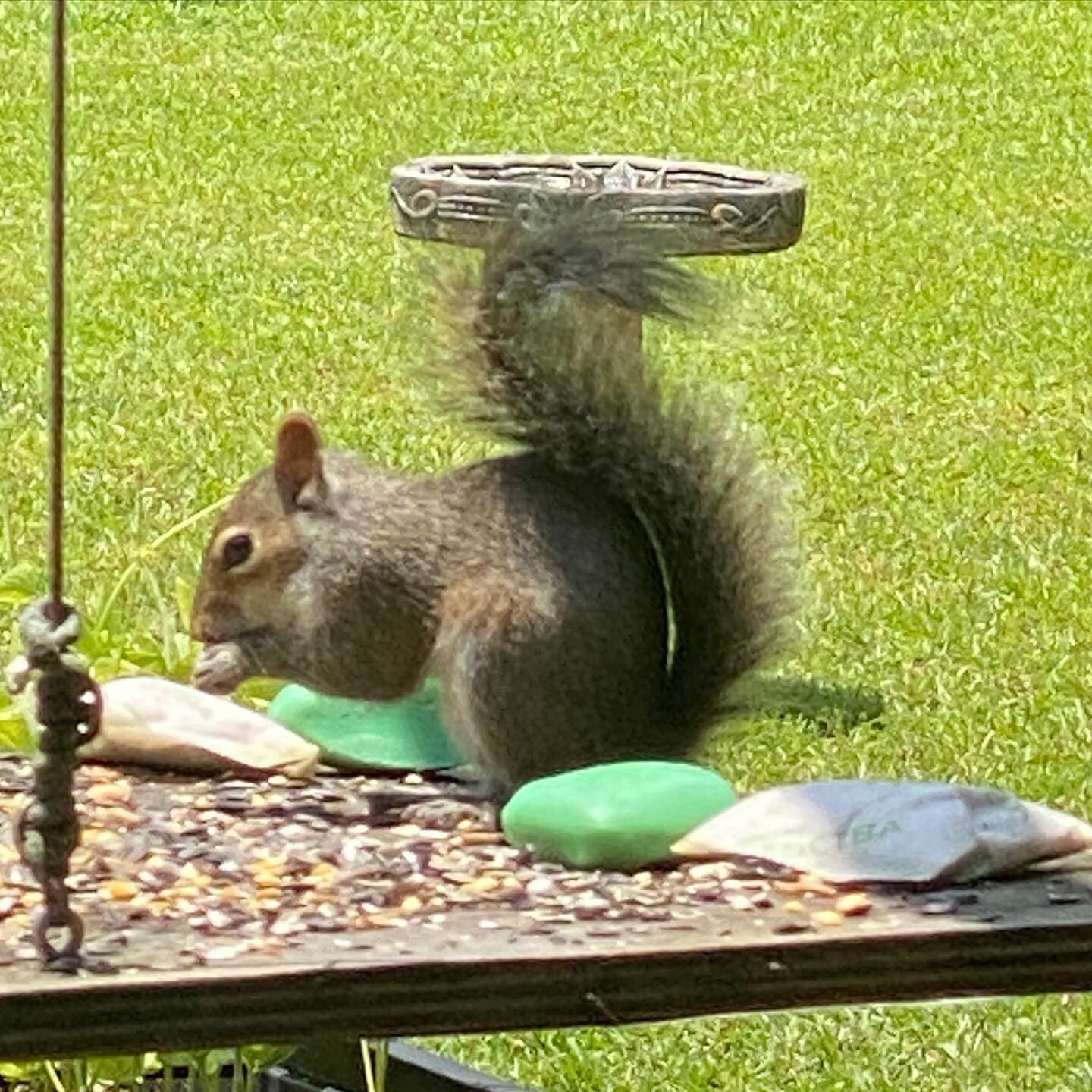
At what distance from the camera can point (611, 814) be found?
2195 millimetres

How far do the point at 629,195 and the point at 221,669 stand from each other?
69.6 inches

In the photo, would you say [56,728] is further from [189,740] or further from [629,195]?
[629,195]

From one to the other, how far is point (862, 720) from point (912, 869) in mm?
A: 2173

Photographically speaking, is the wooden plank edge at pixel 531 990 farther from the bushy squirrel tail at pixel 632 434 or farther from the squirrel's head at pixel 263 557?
the squirrel's head at pixel 263 557

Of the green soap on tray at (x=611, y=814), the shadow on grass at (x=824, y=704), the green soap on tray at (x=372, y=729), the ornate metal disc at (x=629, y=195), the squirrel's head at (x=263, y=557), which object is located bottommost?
the shadow on grass at (x=824, y=704)

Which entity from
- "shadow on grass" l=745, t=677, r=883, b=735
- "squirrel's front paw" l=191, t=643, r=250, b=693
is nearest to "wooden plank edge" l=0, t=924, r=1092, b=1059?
"squirrel's front paw" l=191, t=643, r=250, b=693

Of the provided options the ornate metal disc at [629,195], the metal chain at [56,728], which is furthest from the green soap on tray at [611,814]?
the ornate metal disc at [629,195]

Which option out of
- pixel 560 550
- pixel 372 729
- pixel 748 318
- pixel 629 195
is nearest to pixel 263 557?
pixel 372 729

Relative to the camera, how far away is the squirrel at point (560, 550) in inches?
96.9

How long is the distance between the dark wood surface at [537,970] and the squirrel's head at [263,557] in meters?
0.64

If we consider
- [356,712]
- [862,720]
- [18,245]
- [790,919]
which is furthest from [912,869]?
[18,245]

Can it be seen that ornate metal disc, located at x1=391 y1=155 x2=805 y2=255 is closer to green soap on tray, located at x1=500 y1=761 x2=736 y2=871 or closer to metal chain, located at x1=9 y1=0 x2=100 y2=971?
green soap on tray, located at x1=500 y1=761 x2=736 y2=871

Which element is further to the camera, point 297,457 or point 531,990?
point 297,457

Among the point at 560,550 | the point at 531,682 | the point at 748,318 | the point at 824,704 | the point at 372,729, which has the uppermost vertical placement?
the point at 748,318
